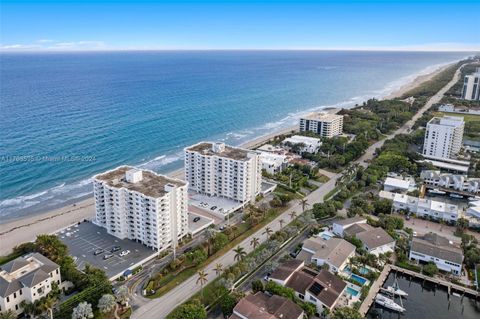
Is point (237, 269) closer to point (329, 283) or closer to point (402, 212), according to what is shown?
point (329, 283)

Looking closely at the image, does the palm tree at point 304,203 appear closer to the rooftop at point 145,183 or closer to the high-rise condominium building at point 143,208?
the high-rise condominium building at point 143,208

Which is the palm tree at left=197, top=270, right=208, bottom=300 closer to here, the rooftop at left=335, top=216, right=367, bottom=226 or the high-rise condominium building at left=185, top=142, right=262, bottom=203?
the high-rise condominium building at left=185, top=142, right=262, bottom=203

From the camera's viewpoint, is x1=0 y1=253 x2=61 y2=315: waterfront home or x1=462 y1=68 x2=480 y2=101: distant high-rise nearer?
x1=0 y1=253 x2=61 y2=315: waterfront home


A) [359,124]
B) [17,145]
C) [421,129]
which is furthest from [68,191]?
[421,129]

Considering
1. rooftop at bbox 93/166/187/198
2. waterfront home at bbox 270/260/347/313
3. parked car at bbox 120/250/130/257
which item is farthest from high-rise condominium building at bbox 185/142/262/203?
parked car at bbox 120/250/130/257

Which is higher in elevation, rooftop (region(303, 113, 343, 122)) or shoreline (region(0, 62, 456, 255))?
rooftop (region(303, 113, 343, 122))

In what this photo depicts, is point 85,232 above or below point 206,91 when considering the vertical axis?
below
